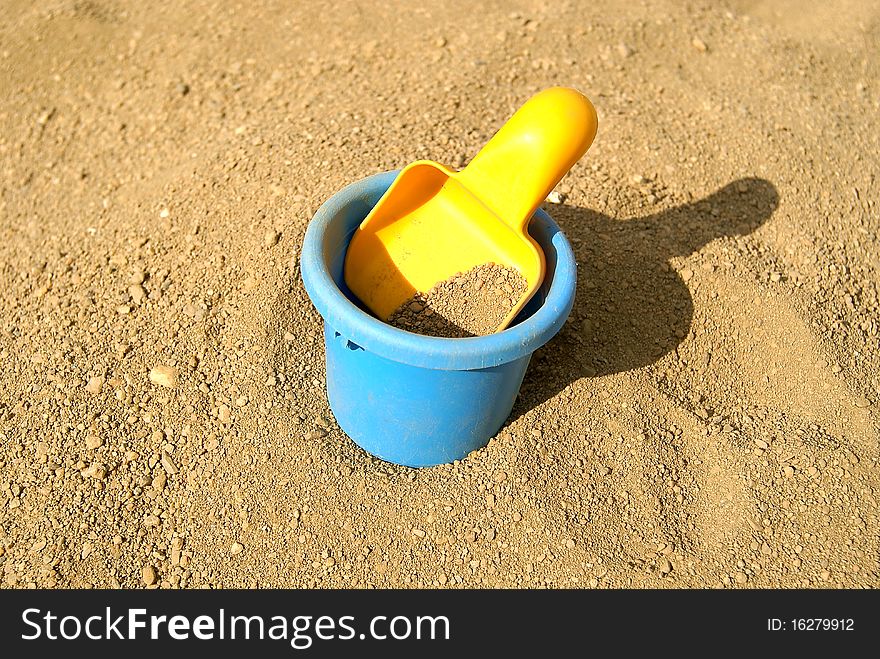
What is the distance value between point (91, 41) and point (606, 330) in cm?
231

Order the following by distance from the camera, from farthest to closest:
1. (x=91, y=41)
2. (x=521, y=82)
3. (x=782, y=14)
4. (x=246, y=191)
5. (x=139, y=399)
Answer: (x=782, y=14) → (x=91, y=41) → (x=521, y=82) → (x=246, y=191) → (x=139, y=399)

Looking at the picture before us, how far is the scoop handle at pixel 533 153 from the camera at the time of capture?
185 centimetres

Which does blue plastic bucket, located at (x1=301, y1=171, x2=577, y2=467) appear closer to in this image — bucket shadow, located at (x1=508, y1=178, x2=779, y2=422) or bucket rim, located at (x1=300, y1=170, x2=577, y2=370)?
bucket rim, located at (x1=300, y1=170, x2=577, y2=370)

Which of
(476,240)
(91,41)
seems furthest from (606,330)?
(91,41)

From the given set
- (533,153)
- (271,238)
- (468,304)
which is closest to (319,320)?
(271,238)

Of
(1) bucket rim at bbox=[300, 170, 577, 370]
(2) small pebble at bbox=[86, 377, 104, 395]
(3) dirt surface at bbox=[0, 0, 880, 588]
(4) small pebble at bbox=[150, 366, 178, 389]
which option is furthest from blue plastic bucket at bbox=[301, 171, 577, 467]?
(2) small pebble at bbox=[86, 377, 104, 395]

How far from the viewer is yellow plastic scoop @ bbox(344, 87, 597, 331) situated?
186 cm

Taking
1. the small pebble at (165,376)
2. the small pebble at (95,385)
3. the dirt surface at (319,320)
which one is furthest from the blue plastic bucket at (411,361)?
the small pebble at (95,385)

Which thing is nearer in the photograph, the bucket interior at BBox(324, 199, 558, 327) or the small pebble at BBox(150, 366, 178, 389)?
the bucket interior at BBox(324, 199, 558, 327)

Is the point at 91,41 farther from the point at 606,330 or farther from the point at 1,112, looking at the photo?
the point at 606,330

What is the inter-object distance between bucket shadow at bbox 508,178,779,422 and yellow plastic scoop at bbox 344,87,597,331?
17.3 inches

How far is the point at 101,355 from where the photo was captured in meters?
2.40

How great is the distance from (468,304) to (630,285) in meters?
0.69

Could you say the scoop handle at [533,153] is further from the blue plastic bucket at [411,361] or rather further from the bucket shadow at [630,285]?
the bucket shadow at [630,285]
